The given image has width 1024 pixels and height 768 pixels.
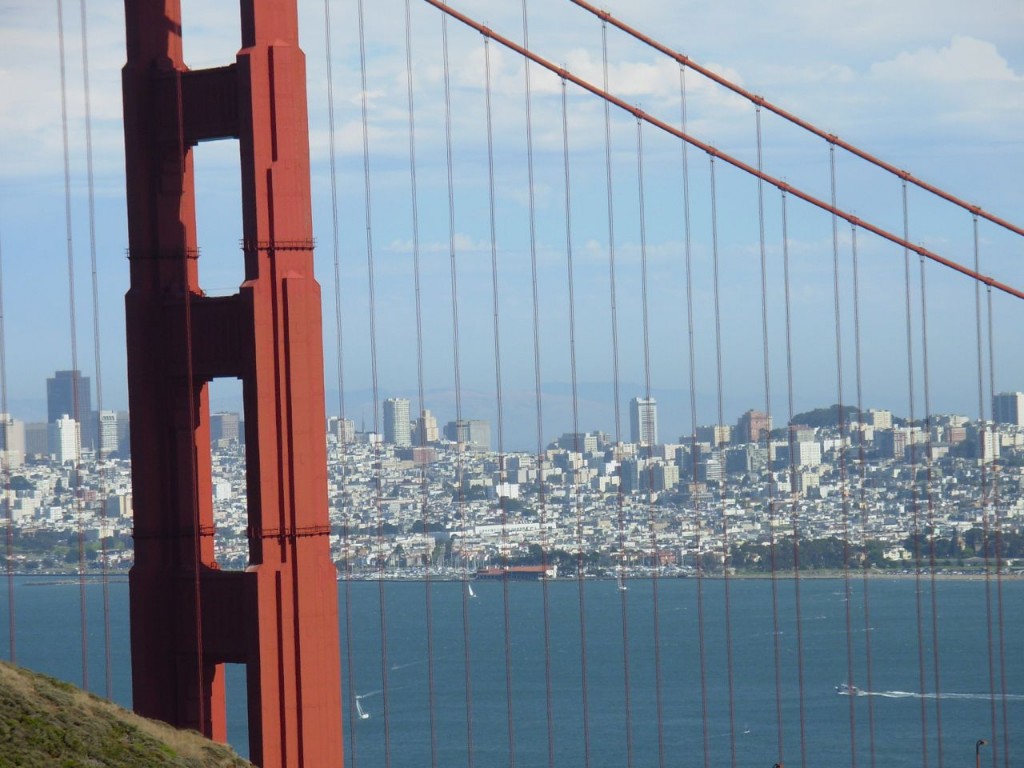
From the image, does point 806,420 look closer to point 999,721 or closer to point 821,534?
point 821,534

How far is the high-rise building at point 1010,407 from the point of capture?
58594 mm

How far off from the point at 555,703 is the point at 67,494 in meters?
28.5

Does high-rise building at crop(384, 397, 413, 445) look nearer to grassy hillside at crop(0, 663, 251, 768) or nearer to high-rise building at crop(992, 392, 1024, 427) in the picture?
high-rise building at crop(992, 392, 1024, 427)

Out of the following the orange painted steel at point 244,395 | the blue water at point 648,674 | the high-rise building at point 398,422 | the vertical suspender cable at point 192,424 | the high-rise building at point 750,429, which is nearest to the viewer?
the orange painted steel at point 244,395

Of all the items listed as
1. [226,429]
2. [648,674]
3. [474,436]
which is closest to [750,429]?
[474,436]

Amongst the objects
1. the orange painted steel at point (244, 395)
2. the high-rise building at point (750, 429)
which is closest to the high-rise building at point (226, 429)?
the high-rise building at point (750, 429)

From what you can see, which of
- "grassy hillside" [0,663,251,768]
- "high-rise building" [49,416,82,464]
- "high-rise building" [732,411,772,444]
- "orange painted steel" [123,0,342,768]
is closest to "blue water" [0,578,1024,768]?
"high-rise building" [49,416,82,464]

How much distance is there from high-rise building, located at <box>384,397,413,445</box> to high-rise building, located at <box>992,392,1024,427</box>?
32.0 metres

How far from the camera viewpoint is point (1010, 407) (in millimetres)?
65375

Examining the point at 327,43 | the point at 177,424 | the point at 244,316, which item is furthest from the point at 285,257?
the point at 327,43

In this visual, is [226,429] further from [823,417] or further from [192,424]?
[192,424]

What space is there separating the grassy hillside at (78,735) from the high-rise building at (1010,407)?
4684 cm

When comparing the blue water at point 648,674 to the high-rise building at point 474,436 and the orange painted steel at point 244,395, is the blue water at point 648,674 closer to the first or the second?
the high-rise building at point 474,436

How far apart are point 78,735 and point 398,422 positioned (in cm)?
7964
